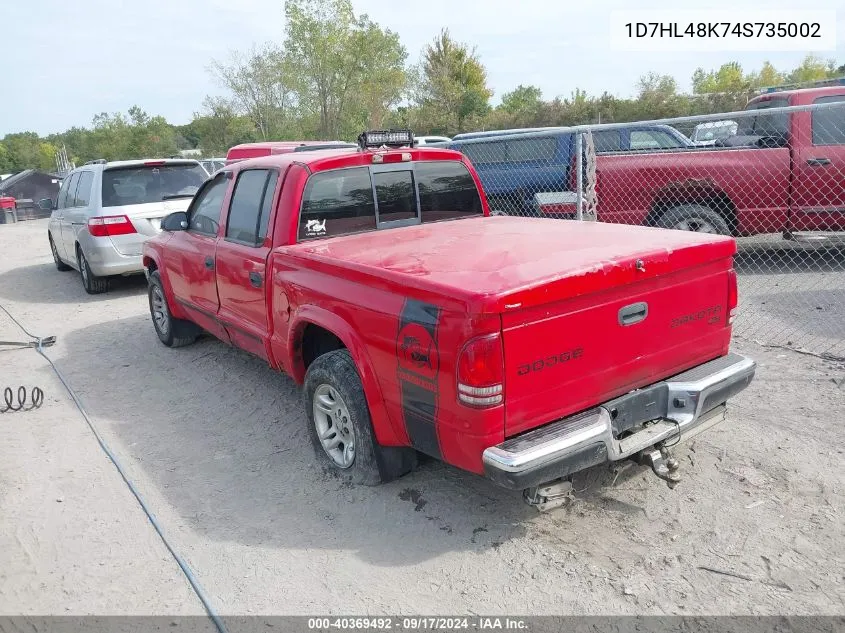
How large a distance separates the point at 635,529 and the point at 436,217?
2488 millimetres

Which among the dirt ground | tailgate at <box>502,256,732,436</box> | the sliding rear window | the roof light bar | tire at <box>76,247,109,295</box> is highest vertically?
the roof light bar

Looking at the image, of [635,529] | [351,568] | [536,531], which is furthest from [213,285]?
[635,529]

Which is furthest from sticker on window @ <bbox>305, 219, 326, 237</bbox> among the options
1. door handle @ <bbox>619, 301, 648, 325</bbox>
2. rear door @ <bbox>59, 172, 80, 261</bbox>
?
rear door @ <bbox>59, 172, 80, 261</bbox>

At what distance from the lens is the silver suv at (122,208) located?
9008 millimetres

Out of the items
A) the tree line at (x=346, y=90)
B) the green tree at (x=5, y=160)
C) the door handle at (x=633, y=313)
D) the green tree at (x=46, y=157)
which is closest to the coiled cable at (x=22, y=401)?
the door handle at (x=633, y=313)

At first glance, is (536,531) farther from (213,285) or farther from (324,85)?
(324,85)

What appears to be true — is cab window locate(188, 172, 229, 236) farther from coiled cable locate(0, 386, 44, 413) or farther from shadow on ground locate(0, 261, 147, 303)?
shadow on ground locate(0, 261, 147, 303)

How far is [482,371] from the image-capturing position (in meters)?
2.75

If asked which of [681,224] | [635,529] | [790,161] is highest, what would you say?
[790,161]

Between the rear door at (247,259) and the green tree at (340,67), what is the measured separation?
Answer: 3716 cm

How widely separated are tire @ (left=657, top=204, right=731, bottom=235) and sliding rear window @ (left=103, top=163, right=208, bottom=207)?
638 cm

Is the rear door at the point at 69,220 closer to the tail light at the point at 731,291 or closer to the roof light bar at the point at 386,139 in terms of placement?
the roof light bar at the point at 386,139

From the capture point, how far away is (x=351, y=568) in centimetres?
315

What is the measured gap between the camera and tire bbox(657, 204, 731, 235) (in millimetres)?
8266
